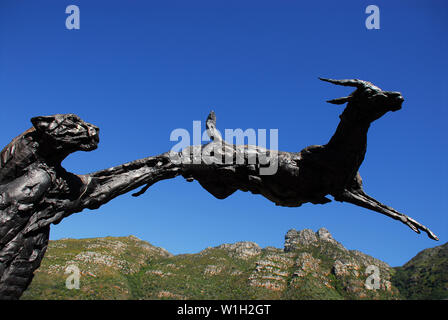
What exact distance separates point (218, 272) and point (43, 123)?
11585 centimetres

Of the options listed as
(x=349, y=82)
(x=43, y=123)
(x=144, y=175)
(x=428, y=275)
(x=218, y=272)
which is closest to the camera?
(x=43, y=123)

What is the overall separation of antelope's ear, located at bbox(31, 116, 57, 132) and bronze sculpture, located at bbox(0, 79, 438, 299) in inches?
0.6

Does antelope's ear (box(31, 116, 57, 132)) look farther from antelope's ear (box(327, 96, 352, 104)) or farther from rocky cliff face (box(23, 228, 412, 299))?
rocky cliff face (box(23, 228, 412, 299))

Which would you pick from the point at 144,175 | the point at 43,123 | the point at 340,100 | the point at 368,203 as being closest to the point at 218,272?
the point at 368,203

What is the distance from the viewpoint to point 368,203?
7.43 metres

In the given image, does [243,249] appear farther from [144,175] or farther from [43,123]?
[43,123]

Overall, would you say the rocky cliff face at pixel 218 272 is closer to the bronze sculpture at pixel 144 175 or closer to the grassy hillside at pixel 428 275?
the grassy hillside at pixel 428 275

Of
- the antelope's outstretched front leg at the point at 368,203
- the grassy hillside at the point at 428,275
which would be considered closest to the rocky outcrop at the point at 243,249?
the grassy hillside at the point at 428,275

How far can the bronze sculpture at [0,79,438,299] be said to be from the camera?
19.2 ft

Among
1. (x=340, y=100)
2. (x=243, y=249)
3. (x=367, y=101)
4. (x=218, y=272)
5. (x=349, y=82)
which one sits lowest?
(x=367, y=101)

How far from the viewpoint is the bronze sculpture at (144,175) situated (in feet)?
19.2

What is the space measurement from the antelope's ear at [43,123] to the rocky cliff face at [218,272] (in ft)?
293

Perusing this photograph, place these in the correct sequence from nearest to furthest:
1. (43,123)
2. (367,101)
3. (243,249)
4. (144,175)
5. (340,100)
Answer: (43,123)
(367,101)
(340,100)
(144,175)
(243,249)
